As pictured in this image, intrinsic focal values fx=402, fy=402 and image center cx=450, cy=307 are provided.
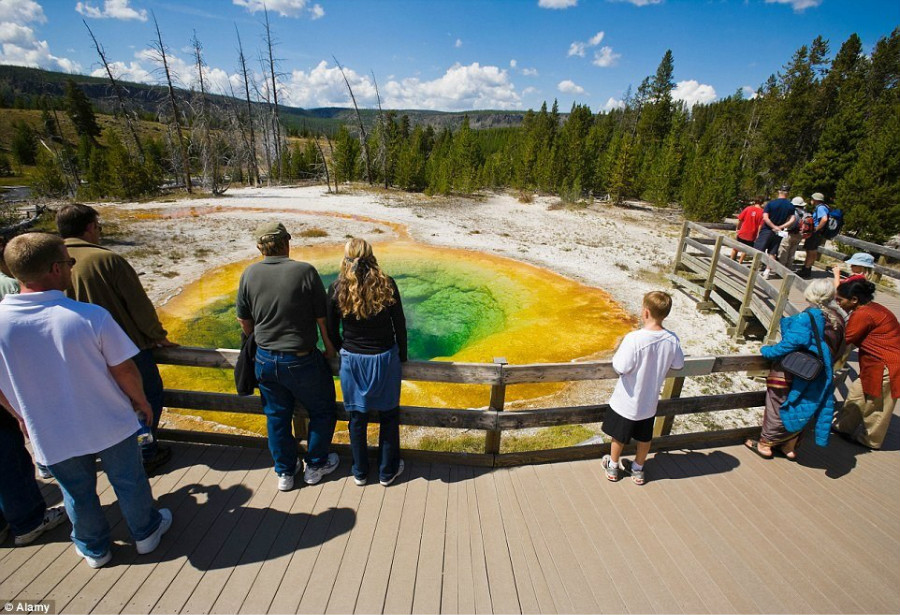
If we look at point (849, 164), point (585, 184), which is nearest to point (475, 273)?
point (849, 164)

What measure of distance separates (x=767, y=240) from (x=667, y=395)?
25.2 ft

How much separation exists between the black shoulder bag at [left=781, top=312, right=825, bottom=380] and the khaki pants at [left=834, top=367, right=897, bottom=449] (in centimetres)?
108

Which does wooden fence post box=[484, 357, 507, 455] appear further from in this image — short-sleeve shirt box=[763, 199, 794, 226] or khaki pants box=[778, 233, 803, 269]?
khaki pants box=[778, 233, 803, 269]

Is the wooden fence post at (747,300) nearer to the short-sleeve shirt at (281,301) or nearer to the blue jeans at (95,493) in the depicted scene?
the short-sleeve shirt at (281,301)

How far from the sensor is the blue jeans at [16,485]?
8.09ft

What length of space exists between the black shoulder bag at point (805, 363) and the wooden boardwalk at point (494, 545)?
3.23ft

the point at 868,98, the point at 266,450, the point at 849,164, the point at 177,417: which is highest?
the point at 868,98

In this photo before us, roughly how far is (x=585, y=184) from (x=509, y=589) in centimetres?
3771

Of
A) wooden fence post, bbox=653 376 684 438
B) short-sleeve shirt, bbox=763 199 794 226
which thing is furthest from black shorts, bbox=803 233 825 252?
wooden fence post, bbox=653 376 684 438

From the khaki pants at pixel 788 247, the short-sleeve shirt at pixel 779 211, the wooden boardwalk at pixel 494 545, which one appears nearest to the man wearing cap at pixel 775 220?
the short-sleeve shirt at pixel 779 211

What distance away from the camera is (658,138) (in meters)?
40.1

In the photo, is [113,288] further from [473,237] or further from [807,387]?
[473,237]

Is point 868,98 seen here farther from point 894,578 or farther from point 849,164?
point 894,578

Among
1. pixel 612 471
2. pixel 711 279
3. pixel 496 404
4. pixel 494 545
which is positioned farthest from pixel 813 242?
pixel 494 545
